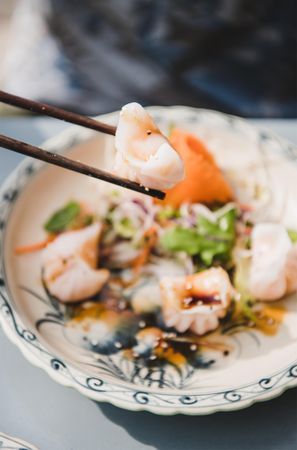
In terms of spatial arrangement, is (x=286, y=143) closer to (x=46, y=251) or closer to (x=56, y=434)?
(x=46, y=251)

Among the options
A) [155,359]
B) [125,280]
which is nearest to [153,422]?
[155,359]

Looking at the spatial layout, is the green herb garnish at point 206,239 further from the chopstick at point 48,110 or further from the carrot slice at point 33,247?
the chopstick at point 48,110

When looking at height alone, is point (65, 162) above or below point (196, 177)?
below

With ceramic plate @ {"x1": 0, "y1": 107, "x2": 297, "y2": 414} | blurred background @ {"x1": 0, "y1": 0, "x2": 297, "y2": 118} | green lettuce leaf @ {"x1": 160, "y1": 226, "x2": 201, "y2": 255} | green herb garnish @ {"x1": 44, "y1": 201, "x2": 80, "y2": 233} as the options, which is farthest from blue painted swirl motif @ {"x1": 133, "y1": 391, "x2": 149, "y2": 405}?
blurred background @ {"x1": 0, "y1": 0, "x2": 297, "y2": 118}

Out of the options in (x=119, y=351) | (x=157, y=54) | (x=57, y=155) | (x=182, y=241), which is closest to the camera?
(x=57, y=155)

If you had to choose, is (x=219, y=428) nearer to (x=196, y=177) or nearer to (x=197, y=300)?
(x=197, y=300)

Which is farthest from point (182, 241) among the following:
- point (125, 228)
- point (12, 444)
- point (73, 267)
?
point (12, 444)

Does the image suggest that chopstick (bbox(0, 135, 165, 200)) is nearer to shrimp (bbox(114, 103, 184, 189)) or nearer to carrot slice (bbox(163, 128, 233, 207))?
shrimp (bbox(114, 103, 184, 189))
